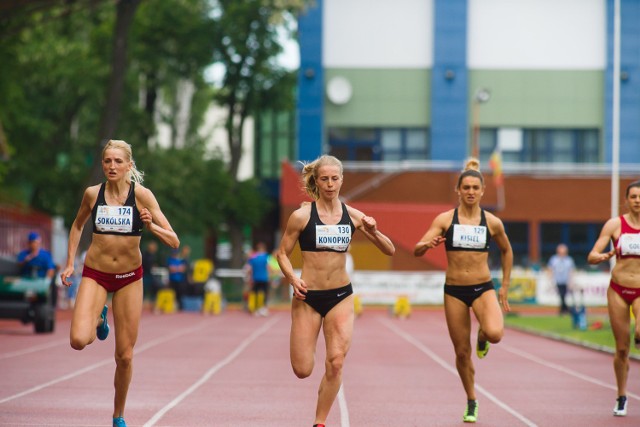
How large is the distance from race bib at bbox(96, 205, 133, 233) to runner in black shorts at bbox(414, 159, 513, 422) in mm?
2748

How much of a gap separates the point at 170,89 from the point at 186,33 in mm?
8152

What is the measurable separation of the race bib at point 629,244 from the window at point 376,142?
44.3 metres

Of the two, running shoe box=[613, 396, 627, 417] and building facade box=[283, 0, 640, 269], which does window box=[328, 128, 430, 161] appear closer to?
building facade box=[283, 0, 640, 269]

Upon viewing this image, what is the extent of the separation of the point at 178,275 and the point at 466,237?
26919 millimetres

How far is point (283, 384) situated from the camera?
15406mm

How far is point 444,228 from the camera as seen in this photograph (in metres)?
11.5

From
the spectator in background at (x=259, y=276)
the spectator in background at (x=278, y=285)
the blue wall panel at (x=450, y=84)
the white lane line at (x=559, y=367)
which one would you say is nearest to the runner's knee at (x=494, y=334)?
the white lane line at (x=559, y=367)

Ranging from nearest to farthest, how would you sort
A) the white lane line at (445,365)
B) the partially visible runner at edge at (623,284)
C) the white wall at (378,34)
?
the partially visible runner at edge at (623,284) < the white lane line at (445,365) < the white wall at (378,34)

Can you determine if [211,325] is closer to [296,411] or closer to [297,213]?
[296,411]

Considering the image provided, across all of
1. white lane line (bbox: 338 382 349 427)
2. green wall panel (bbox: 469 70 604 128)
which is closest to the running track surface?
white lane line (bbox: 338 382 349 427)

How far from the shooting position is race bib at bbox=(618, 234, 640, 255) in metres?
12.3

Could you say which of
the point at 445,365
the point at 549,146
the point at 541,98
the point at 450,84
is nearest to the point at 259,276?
A: the point at 445,365

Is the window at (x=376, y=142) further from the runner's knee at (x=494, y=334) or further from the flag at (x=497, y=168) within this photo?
the runner's knee at (x=494, y=334)

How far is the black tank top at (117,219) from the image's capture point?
989cm
